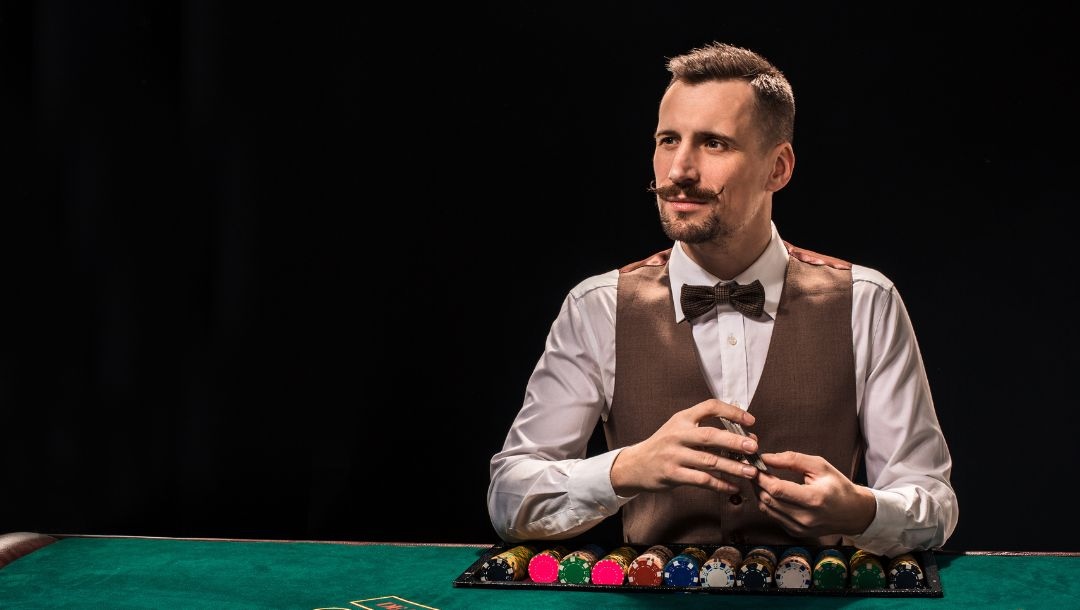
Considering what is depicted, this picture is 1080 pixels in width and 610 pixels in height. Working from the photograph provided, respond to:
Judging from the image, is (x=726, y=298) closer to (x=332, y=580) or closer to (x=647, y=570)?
(x=647, y=570)

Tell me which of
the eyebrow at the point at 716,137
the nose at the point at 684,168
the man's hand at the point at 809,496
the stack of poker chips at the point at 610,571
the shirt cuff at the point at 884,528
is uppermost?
the eyebrow at the point at 716,137

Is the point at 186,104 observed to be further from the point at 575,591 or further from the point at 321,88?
the point at 575,591

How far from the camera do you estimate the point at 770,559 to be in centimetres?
229

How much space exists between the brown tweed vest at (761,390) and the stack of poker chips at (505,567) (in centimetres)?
44

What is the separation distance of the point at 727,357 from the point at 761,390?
0.12 meters

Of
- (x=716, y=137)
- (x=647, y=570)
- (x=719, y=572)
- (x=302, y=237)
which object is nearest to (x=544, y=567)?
(x=647, y=570)

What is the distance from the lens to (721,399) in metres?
2.77

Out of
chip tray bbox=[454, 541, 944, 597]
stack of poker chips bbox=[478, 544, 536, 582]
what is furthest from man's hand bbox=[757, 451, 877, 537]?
stack of poker chips bbox=[478, 544, 536, 582]

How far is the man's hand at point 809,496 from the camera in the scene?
222 centimetres

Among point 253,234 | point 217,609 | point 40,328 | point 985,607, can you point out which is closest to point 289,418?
point 253,234

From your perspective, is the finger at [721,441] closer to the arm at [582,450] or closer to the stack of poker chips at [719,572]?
the arm at [582,450]

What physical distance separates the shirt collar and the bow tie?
23 mm

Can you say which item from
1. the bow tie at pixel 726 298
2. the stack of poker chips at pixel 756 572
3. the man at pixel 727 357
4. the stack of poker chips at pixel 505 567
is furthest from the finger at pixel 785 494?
the bow tie at pixel 726 298

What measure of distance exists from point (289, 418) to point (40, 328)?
899mm
